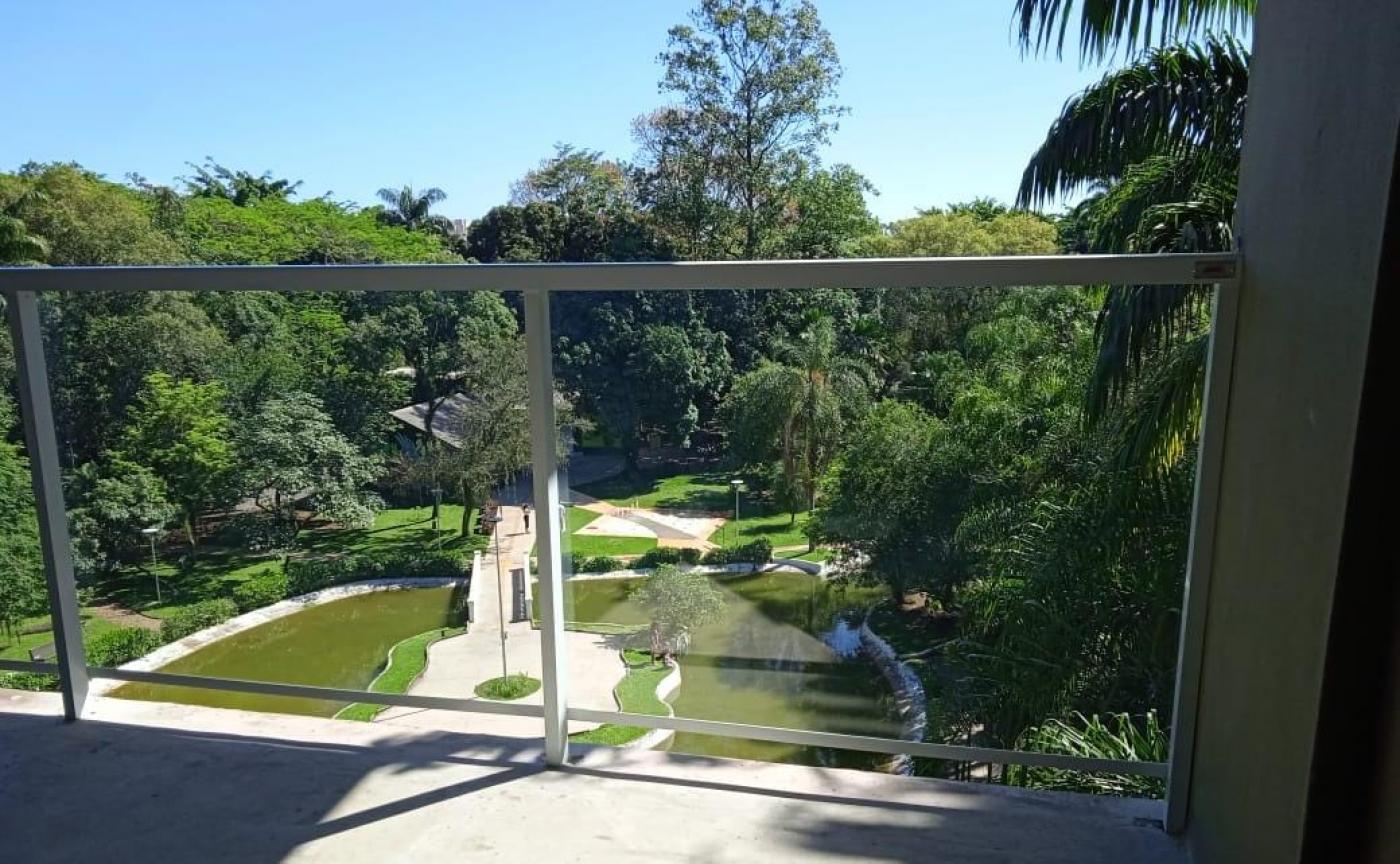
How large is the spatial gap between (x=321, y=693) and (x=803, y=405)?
5.15ft

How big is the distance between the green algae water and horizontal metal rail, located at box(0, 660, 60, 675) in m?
0.28

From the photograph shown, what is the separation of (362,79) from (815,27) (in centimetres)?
2368

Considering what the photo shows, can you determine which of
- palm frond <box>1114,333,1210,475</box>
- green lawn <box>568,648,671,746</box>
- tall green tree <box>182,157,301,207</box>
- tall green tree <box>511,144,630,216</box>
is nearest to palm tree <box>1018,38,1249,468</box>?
palm frond <box>1114,333,1210,475</box>

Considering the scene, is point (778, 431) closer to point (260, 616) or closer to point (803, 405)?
point (803, 405)

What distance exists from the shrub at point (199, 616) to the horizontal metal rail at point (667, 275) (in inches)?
35.1

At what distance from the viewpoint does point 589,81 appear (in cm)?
3353

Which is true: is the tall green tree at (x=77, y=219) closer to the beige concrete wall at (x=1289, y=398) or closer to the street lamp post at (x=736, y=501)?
the street lamp post at (x=736, y=501)

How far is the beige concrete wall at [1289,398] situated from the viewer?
3.78 feet

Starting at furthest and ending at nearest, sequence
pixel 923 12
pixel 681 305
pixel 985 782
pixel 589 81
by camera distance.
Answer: pixel 589 81 < pixel 923 12 < pixel 985 782 < pixel 681 305

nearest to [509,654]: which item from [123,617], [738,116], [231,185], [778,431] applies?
[778,431]

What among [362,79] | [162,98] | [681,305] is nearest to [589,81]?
[362,79]

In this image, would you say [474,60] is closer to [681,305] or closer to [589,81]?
[589,81]

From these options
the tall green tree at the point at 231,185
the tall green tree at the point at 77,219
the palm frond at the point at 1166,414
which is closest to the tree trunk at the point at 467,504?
the palm frond at the point at 1166,414

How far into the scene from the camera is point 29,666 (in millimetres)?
2680
